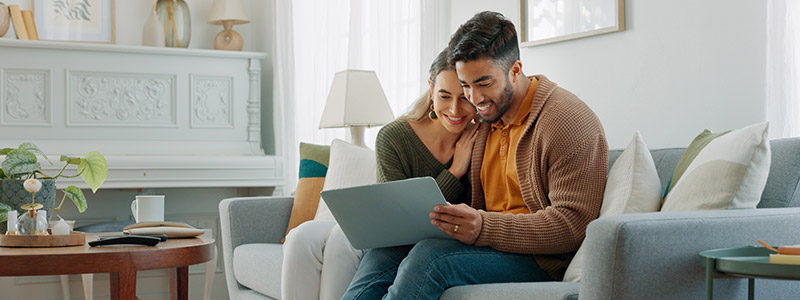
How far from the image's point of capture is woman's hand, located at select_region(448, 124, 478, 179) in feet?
7.12

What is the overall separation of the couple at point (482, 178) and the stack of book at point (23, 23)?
2454 millimetres

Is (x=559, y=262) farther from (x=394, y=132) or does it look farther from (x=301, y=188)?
(x=301, y=188)

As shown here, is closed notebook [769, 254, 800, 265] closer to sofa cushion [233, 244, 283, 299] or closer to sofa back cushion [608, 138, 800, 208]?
sofa back cushion [608, 138, 800, 208]

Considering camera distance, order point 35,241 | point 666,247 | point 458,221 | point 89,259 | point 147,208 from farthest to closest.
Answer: point 147,208
point 35,241
point 89,259
point 458,221
point 666,247

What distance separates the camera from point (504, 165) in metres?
2.04

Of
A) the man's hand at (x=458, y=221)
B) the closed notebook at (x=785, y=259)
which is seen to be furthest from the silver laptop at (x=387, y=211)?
the closed notebook at (x=785, y=259)

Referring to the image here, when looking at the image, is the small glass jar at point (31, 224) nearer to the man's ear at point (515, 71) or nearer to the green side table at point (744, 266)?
the man's ear at point (515, 71)

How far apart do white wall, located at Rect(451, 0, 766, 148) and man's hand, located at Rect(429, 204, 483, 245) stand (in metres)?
0.94

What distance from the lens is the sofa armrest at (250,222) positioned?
2953mm

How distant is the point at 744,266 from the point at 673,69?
1279 mm

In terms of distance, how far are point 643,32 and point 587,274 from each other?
4.54 ft

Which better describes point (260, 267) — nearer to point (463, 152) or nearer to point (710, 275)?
point (463, 152)

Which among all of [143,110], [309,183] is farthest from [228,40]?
[309,183]

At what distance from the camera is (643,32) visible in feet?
8.52
